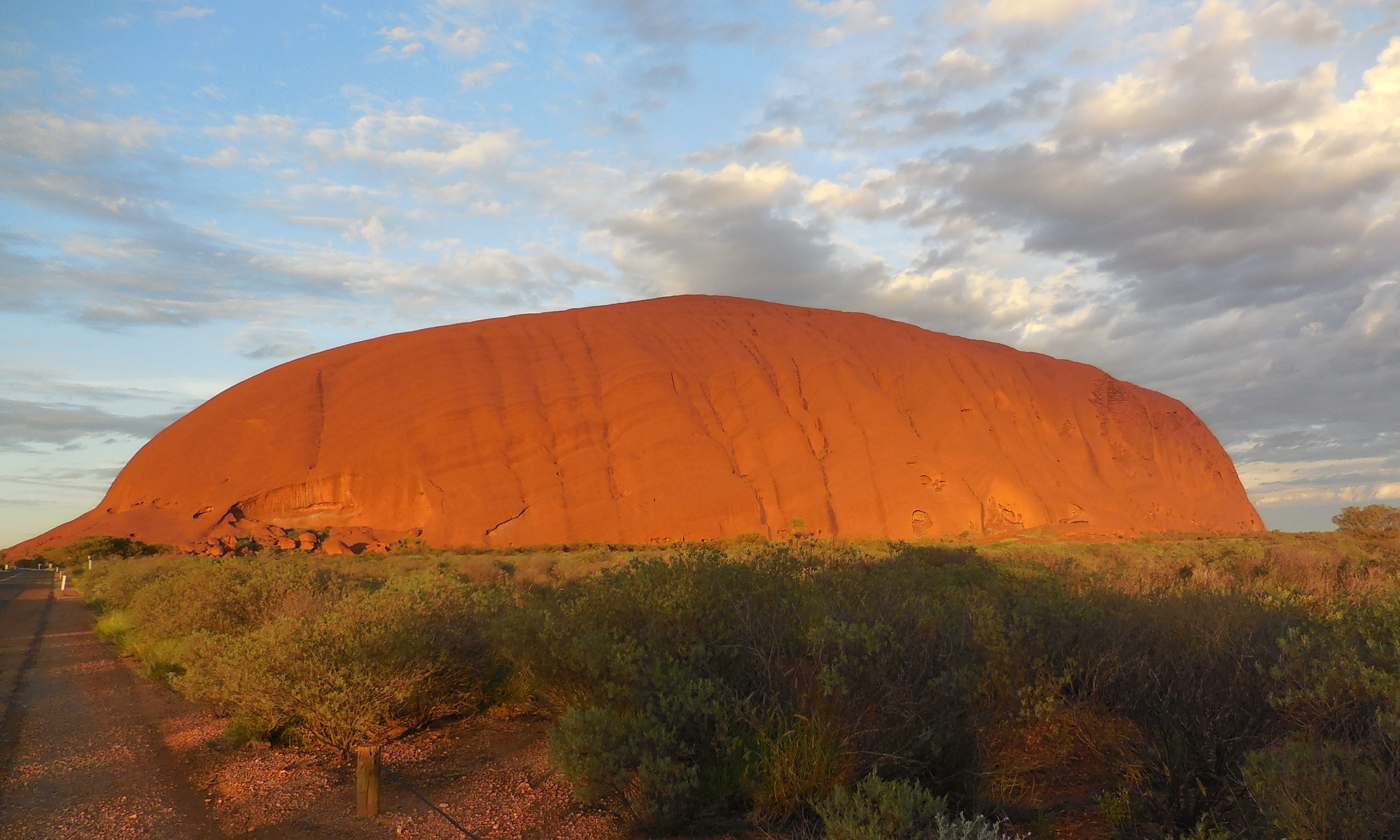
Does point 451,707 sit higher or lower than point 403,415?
lower

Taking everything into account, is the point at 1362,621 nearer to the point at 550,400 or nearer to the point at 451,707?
the point at 451,707

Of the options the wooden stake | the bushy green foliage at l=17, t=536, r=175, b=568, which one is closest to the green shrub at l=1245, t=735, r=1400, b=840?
the wooden stake

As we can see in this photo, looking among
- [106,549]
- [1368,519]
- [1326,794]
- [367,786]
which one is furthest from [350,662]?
[1368,519]

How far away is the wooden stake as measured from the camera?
546cm

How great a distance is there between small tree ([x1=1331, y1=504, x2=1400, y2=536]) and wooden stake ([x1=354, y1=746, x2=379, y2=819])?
41.0m

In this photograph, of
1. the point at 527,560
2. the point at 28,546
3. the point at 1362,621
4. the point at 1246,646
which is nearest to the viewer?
the point at 1246,646

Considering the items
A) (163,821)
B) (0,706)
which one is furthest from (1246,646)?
(0,706)

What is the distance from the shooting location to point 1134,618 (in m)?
5.68

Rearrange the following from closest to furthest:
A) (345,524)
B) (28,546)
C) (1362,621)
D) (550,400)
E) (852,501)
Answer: (1362,621) → (345,524) → (852,501) → (550,400) → (28,546)

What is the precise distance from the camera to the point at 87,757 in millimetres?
7230

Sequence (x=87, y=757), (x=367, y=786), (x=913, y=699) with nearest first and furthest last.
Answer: (x=913, y=699) < (x=367, y=786) < (x=87, y=757)

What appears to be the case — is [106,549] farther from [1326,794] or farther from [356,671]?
[1326,794]

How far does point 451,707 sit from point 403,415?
121 feet

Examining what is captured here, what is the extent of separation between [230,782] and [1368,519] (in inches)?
1986
